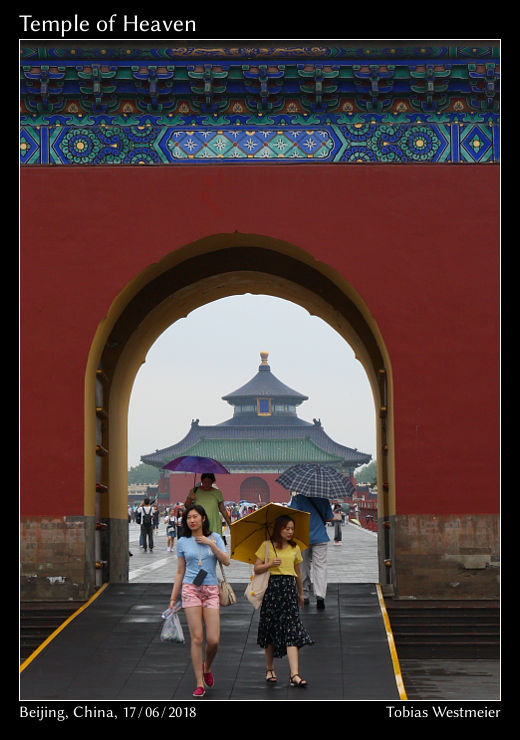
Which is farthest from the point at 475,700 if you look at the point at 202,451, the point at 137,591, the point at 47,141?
the point at 202,451

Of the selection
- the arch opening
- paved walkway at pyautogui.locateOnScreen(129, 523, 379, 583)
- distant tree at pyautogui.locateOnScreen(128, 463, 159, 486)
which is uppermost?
the arch opening

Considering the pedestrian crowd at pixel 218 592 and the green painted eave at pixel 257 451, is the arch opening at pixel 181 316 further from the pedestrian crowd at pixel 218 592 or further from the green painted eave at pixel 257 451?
the green painted eave at pixel 257 451

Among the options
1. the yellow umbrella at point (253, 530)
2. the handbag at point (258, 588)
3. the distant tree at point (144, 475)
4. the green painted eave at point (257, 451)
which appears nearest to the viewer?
the handbag at point (258, 588)

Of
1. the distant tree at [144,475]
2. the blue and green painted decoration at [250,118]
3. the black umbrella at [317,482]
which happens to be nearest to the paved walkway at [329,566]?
the black umbrella at [317,482]

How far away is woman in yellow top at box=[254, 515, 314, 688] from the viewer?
26.6ft

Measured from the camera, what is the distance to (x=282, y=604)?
8203 millimetres

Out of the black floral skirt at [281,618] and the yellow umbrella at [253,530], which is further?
the yellow umbrella at [253,530]

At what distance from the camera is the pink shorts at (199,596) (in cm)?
794

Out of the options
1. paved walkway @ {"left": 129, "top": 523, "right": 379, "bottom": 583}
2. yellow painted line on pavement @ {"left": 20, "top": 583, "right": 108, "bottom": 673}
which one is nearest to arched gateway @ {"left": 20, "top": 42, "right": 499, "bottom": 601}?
yellow painted line on pavement @ {"left": 20, "top": 583, "right": 108, "bottom": 673}

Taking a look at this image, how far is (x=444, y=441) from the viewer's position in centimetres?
1120

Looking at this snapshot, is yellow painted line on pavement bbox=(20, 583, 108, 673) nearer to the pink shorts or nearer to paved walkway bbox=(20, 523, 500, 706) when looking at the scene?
paved walkway bbox=(20, 523, 500, 706)

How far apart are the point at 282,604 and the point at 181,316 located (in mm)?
6912

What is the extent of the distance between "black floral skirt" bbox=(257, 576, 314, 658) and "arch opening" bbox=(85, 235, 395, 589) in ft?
11.4

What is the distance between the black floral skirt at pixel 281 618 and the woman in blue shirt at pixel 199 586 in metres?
0.43
